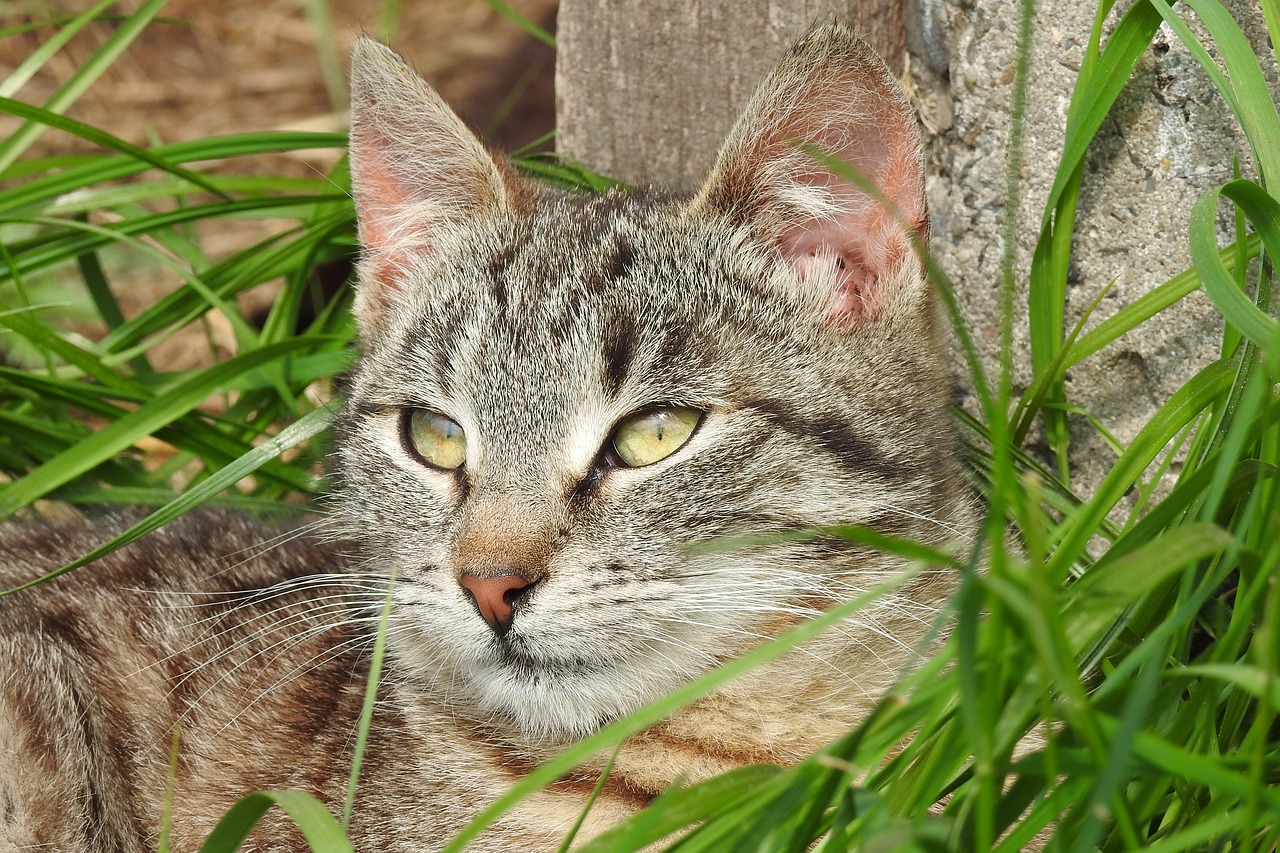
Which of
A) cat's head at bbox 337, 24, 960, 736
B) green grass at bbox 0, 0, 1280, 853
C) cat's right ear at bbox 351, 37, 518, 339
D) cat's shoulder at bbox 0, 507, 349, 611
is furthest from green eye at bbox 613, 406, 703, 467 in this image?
cat's shoulder at bbox 0, 507, 349, 611

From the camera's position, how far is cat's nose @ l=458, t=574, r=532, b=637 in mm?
1885

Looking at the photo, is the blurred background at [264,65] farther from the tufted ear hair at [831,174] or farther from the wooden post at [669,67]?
the tufted ear hair at [831,174]

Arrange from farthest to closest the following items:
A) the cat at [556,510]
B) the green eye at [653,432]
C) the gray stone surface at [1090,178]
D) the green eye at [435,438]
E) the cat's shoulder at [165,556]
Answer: the cat's shoulder at [165,556] → the gray stone surface at [1090,178] → the green eye at [435,438] → the green eye at [653,432] → the cat at [556,510]

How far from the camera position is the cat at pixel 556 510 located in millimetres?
2004

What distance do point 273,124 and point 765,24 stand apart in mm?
3224

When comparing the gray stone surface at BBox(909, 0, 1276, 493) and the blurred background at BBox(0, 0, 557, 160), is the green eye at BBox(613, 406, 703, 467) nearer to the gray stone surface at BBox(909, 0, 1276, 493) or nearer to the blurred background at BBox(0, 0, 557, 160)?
the gray stone surface at BBox(909, 0, 1276, 493)

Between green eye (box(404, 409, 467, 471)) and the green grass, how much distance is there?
0.44m

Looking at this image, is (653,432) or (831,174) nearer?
(653,432)

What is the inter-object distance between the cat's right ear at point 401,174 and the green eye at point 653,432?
0.70 meters

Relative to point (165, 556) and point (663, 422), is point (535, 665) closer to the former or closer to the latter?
point (663, 422)

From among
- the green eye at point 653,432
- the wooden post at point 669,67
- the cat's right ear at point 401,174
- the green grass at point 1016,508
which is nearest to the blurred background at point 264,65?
the wooden post at point 669,67

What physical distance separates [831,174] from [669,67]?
1.11 m

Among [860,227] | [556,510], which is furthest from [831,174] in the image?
[556,510]

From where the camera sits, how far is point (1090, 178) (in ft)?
8.41
